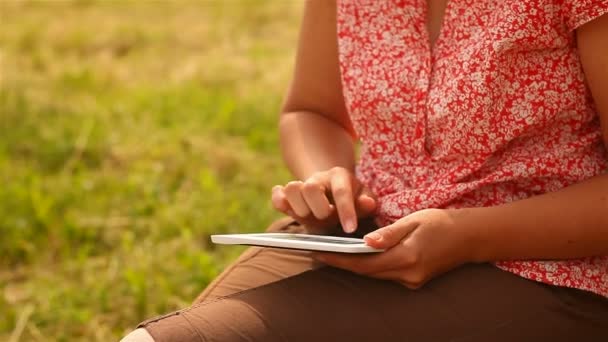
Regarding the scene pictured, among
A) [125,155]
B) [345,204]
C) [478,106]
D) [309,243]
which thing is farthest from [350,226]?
[125,155]

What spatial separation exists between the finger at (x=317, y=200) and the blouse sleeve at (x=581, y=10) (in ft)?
1.36

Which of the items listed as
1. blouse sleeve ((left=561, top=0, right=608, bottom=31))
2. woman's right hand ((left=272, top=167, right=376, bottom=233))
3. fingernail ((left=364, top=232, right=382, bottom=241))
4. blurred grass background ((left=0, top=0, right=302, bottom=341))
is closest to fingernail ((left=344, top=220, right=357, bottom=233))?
woman's right hand ((left=272, top=167, right=376, bottom=233))

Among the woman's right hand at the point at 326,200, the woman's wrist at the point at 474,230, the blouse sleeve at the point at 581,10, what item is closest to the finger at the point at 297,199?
the woman's right hand at the point at 326,200

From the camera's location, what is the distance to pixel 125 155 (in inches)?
122

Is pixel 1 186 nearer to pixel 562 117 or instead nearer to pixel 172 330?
pixel 172 330

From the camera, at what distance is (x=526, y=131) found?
4.07 feet

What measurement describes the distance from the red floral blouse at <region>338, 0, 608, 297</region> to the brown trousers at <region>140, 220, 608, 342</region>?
40mm

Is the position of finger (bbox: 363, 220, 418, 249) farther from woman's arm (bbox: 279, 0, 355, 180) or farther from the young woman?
woman's arm (bbox: 279, 0, 355, 180)

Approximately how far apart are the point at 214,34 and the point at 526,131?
139 inches

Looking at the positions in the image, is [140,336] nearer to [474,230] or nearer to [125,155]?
[474,230]

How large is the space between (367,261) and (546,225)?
25cm

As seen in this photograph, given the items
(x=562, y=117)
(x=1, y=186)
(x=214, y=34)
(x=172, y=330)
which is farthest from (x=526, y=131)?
(x=214, y=34)

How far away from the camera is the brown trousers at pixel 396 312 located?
114 centimetres

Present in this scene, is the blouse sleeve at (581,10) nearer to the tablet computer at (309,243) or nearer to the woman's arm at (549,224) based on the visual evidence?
the woman's arm at (549,224)
